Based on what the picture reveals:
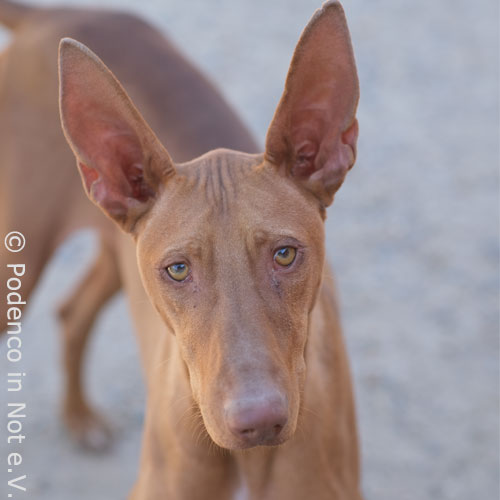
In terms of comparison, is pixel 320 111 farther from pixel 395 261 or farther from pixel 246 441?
pixel 395 261

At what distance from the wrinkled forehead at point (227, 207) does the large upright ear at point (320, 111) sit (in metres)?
0.08

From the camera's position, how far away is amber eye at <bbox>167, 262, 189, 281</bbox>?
102 inches

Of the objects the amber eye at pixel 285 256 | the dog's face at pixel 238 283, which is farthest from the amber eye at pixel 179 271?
the amber eye at pixel 285 256

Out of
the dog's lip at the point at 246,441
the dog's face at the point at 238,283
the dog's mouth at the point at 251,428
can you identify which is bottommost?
the dog's lip at the point at 246,441

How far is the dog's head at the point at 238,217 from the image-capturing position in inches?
94.4

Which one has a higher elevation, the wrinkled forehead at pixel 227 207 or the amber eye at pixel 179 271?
the wrinkled forehead at pixel 227 207

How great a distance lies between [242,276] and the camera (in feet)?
8.26

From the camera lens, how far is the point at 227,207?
2.60 m

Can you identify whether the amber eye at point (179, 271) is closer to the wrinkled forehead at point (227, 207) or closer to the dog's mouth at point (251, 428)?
the wrinkled forehead at point (227, 207)

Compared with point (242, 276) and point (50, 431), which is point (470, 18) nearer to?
point (50, 431)

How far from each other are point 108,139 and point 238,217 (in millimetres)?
533

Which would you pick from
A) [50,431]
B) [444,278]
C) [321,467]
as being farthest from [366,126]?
[321,467]

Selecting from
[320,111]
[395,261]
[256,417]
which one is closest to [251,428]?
[256,417]

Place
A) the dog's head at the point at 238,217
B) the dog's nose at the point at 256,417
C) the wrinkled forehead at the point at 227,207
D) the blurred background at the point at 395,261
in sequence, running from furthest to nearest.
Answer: the blurred background at the point at 395,261, the wrinkled forehead at the point at 227,207, the dog's head at the point at 238,217, the dog's nose at the point at 256,417
